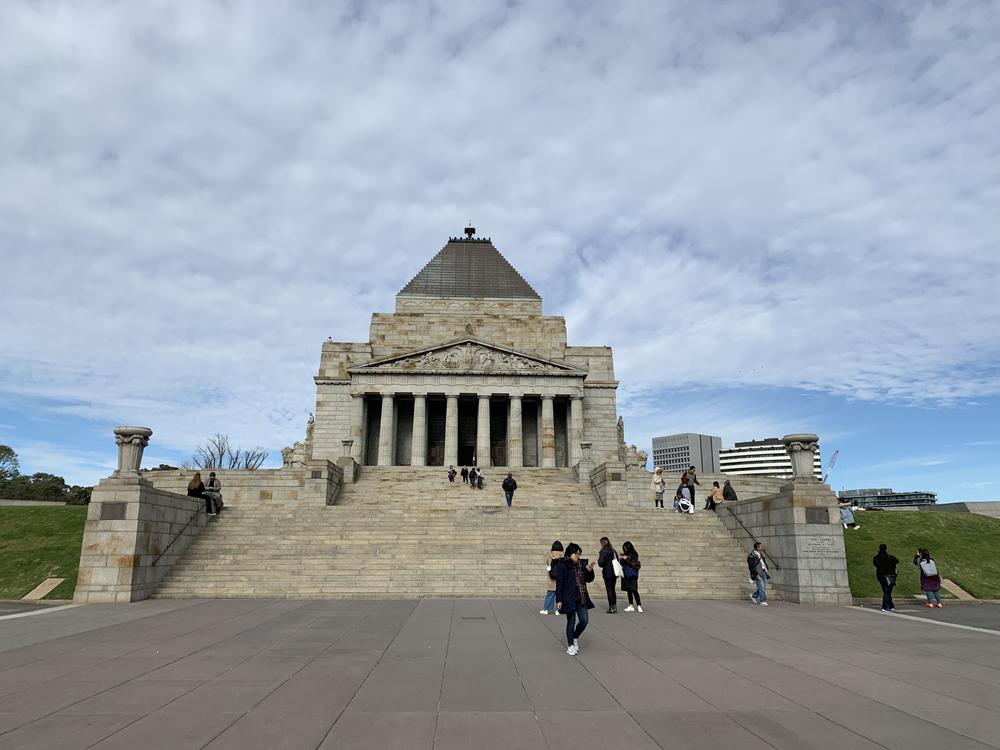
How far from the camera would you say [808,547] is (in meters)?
17.8

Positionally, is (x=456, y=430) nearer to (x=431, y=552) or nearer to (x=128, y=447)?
(x=431, y=552)

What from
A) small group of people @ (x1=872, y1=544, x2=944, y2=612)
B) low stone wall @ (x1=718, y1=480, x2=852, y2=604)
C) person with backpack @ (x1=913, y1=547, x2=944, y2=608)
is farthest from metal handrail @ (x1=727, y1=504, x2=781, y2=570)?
person with backpack @ (x1=913, y1=547, x2=944, y2=608)

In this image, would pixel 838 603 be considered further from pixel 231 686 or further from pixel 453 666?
pixel 231 686

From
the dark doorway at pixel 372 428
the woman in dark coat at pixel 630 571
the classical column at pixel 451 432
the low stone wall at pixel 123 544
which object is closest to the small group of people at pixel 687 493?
the woman in dark coat at pixel 630 571

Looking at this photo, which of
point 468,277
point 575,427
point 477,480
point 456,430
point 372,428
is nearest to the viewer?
point 477,480

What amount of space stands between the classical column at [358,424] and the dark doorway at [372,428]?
42.2 inches

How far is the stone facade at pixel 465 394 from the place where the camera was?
46875mm

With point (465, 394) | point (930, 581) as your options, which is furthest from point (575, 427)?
point (930, 581)

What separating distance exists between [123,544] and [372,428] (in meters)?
31.9

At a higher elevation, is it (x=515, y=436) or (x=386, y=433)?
(x=386, y=433)

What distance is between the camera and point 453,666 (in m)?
8.80

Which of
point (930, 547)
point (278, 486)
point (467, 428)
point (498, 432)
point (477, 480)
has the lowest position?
point (930, 547)

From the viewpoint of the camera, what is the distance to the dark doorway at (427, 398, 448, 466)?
50303 mm

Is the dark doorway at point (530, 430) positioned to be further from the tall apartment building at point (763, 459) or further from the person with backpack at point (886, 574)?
the tall apartment building at point (763, 459)
